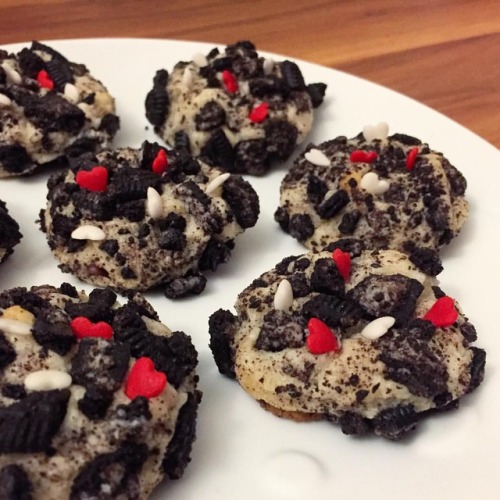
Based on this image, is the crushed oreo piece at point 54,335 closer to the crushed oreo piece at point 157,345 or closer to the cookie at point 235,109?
the crushed oreo piece at point 157,345

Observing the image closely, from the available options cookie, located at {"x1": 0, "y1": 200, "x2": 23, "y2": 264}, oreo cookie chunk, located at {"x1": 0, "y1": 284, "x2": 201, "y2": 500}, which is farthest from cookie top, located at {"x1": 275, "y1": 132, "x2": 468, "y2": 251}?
cookie, located at {"x1": 0, "y1": 200, "x2": 23, "y2": 264}

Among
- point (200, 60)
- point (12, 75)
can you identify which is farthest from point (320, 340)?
point (12, 75)

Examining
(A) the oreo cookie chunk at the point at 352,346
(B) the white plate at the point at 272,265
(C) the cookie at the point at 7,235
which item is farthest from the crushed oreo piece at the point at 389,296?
(C) the cookie at the point at 7,235

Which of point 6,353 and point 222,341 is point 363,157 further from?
point 6,353

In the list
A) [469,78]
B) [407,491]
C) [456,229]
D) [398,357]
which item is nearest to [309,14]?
[469,78]

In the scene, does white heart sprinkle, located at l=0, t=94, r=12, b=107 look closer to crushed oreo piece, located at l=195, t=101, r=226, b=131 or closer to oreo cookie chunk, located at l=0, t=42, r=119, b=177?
oreo cookie chunk, located at l=0, t=42, r=119, b=177

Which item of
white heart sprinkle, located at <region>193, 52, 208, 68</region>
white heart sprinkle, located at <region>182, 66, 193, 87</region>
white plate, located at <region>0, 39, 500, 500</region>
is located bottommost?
white plate, located at <region>0, 39, 500, 500</region>
